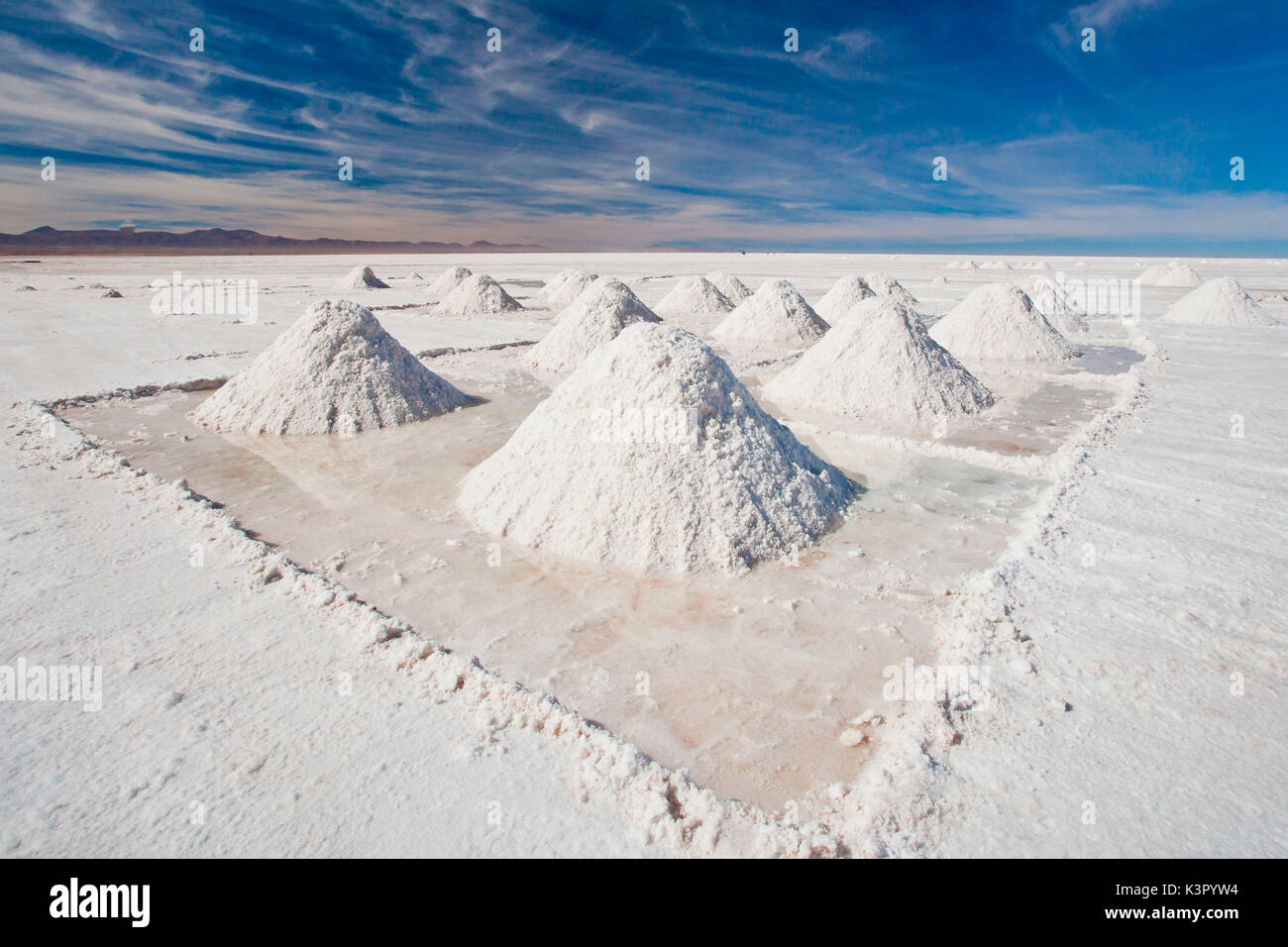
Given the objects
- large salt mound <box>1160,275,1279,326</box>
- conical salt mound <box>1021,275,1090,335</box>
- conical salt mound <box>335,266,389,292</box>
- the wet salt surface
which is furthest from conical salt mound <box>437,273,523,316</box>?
large salt mound <box>1160,275,1279,326</box>

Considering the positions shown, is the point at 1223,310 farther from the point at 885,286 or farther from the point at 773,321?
the point at 773,321

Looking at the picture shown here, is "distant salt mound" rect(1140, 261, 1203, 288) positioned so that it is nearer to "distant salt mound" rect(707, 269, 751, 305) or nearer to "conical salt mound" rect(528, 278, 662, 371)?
"distant salt mound" rect(707, 269, 751, 305)

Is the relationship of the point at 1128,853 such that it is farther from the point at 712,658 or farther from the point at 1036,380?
the point at 1036,380

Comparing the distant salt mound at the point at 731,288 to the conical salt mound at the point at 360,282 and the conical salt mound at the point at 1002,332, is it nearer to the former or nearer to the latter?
the conical salt mound at the point at 1002,332

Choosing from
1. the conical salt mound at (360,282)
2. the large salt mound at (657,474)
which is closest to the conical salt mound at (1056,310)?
the large salt mound at (657,474)

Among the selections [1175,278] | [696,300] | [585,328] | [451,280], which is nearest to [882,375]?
[585,328]

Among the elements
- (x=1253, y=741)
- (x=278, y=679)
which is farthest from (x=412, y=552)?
(x=1253, y=741)
